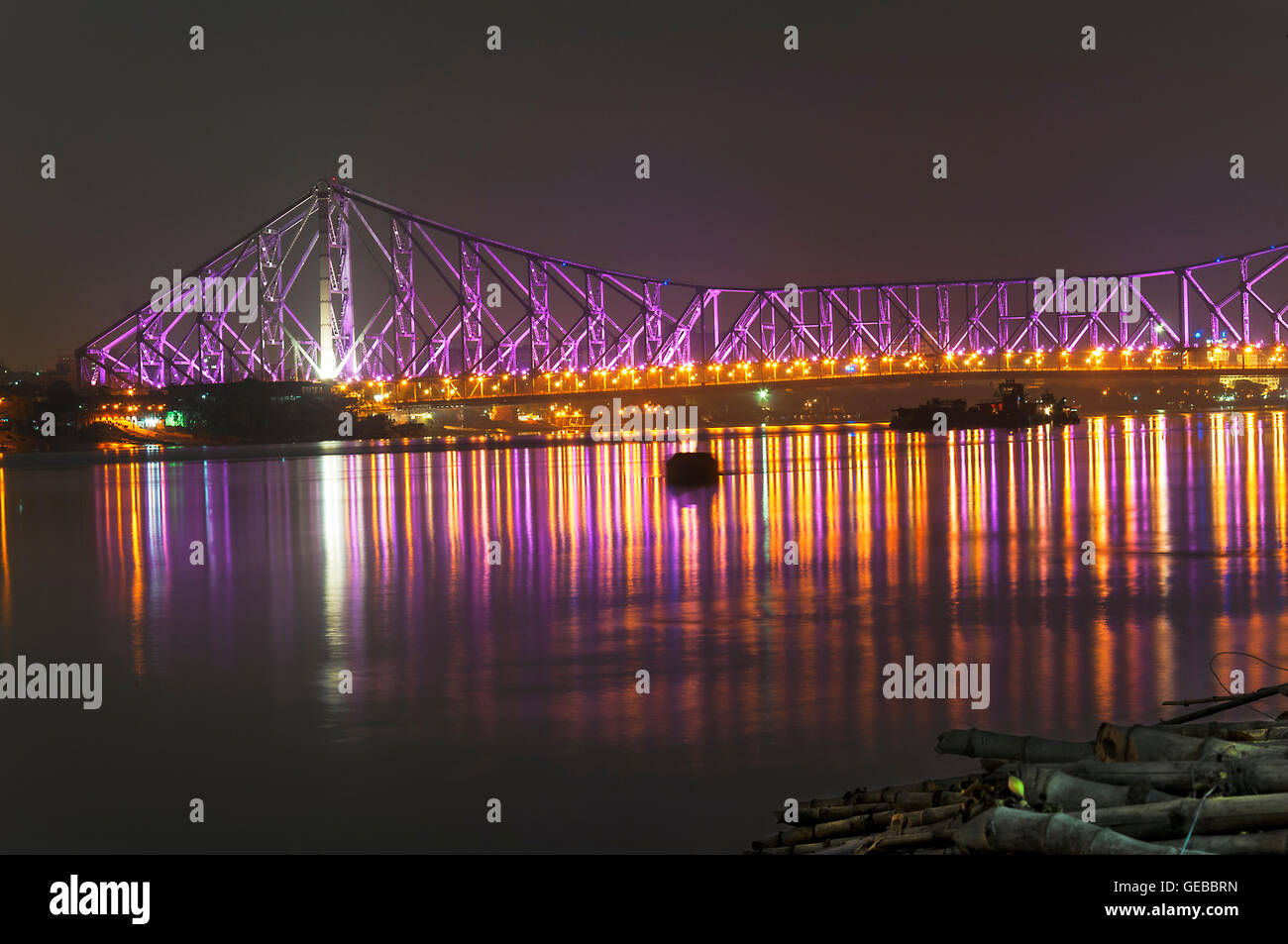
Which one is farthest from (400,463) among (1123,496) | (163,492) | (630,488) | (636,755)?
(636,755)

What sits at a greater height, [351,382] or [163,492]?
[351,382]

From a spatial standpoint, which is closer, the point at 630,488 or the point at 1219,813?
the point at 1219,813

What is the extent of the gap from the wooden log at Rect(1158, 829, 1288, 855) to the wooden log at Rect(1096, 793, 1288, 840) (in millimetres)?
42

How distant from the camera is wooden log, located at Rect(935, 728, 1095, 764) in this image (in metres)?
7.48

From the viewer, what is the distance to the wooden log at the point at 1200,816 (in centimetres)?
570

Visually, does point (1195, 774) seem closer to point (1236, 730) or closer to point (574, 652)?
point (1236, 730)

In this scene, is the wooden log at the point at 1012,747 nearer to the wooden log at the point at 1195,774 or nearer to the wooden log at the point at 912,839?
the wooden log at the point at 1195,774

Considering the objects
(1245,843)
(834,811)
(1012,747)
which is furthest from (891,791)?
(1245,843)

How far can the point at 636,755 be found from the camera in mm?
9750

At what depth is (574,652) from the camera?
14.2m

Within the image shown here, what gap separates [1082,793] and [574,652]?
8406 millimetres
